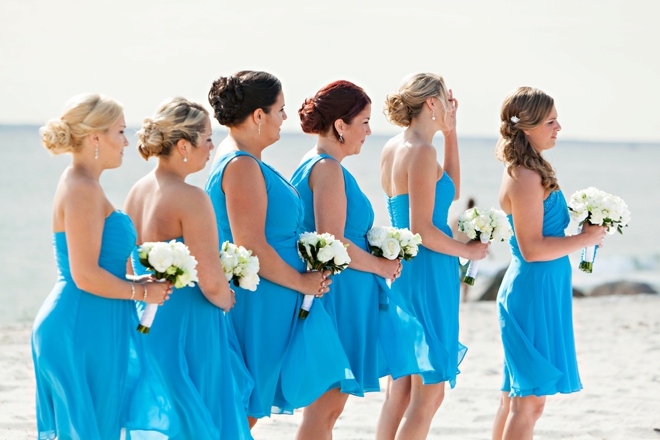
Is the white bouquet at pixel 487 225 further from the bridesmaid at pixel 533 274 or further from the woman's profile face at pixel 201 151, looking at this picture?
the woman's profile face at pixel 201 151

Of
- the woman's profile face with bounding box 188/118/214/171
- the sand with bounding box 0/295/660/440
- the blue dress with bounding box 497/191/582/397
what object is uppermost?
the woman's profile face with bounding box 188/118/214/171

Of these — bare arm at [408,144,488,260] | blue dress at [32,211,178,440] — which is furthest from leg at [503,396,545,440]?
blue dress at [32,211,178,440]

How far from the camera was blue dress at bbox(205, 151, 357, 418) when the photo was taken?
4652mm

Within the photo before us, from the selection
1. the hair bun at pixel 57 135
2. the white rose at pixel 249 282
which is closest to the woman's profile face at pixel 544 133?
the white rose at pixel 249 282

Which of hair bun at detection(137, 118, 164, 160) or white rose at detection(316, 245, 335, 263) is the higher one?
hair bun at detection(137, 118, 164, 160)

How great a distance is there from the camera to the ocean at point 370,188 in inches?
860

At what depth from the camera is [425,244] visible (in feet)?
17.8

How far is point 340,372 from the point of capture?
4684mm

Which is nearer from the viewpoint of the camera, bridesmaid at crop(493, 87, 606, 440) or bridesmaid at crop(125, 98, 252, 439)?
bridesmaid at crop(125, 98, 252, 439)

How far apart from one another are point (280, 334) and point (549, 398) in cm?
451

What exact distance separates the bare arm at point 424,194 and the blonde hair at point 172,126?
157 cm

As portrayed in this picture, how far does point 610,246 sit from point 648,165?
30.6 metres

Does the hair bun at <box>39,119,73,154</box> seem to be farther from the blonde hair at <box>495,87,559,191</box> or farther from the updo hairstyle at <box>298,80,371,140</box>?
the blonde hair at <box>495,87,559,191</box>

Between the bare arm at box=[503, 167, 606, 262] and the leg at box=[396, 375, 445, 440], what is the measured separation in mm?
1035
